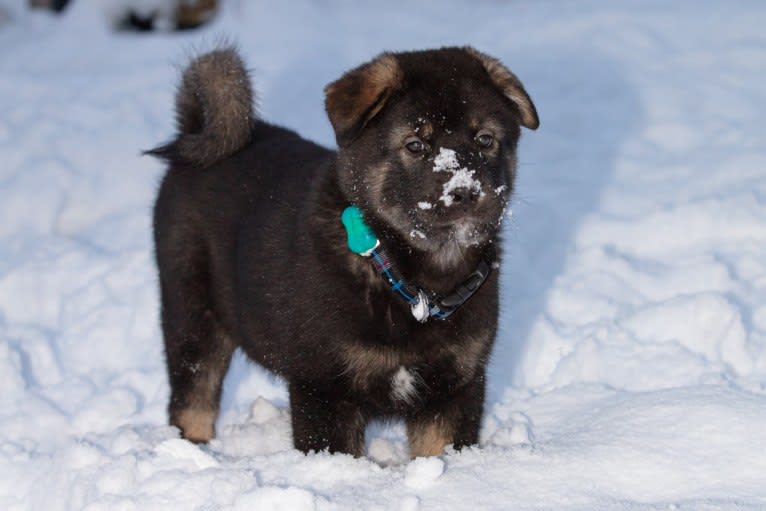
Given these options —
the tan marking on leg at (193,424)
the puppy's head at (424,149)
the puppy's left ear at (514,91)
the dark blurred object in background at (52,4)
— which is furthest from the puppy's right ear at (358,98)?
the dark blurred object in background at (52,4)

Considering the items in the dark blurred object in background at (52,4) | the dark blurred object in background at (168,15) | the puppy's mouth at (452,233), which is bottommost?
the dark blurred object in background at (52,4)

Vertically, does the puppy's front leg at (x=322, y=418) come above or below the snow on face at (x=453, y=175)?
below

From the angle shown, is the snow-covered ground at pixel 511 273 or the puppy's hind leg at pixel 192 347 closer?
the snow-covered ground at pixel 511 273

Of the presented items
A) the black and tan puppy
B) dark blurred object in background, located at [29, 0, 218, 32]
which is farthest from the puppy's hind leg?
dark blurred object in background, located at [29, 0, 218, 32]

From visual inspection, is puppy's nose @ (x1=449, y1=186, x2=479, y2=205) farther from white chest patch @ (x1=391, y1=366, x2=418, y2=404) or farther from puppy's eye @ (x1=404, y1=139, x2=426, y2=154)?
white chest patch @ (x1=391, y1=366, x2=418, y2=404)

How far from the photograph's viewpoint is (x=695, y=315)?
537 cm

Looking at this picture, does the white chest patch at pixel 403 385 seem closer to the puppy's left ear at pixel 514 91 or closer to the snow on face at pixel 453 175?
the snow on face at pixel 453 175

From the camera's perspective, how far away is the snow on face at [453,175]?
3.73 metres

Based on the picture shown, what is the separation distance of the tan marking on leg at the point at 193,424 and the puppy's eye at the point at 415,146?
1.75m

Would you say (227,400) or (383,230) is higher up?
(383,230)

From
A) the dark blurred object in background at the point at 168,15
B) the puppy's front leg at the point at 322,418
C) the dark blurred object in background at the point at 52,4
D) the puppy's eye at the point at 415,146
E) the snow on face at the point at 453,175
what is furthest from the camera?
the dark blurred object in background at the point at 52,4

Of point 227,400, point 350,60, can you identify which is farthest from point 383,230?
point 350,60

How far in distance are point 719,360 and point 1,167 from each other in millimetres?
5687

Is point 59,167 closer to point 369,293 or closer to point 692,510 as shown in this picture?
point 369,293
